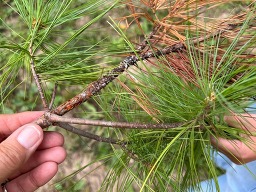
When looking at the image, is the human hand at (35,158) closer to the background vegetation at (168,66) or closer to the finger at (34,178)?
the finger at (34,178)

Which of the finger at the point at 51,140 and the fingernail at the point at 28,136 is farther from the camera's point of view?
the finger at the point at 51,140

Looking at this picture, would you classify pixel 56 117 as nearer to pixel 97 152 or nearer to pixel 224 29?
pixel 224 29

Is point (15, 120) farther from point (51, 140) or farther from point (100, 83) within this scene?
point (100, 83)

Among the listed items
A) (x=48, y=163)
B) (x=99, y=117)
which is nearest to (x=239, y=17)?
(x=48, y=163)

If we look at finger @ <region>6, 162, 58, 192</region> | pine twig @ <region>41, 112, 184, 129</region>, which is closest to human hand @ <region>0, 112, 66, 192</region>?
finger @ <region>6, 162, 58, 192</region>

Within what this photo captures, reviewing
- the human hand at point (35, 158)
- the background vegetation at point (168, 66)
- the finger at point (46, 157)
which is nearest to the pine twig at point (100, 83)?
the background vegetation at point (168, 66)

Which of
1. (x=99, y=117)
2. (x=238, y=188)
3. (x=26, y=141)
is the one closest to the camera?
(x=26, y=141)

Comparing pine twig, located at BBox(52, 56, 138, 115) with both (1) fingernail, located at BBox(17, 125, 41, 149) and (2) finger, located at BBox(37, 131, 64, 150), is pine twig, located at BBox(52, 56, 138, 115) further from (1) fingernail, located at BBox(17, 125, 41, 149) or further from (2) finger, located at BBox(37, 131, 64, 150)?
(2) finger, located at BBox(37, 131, 64, 150)
